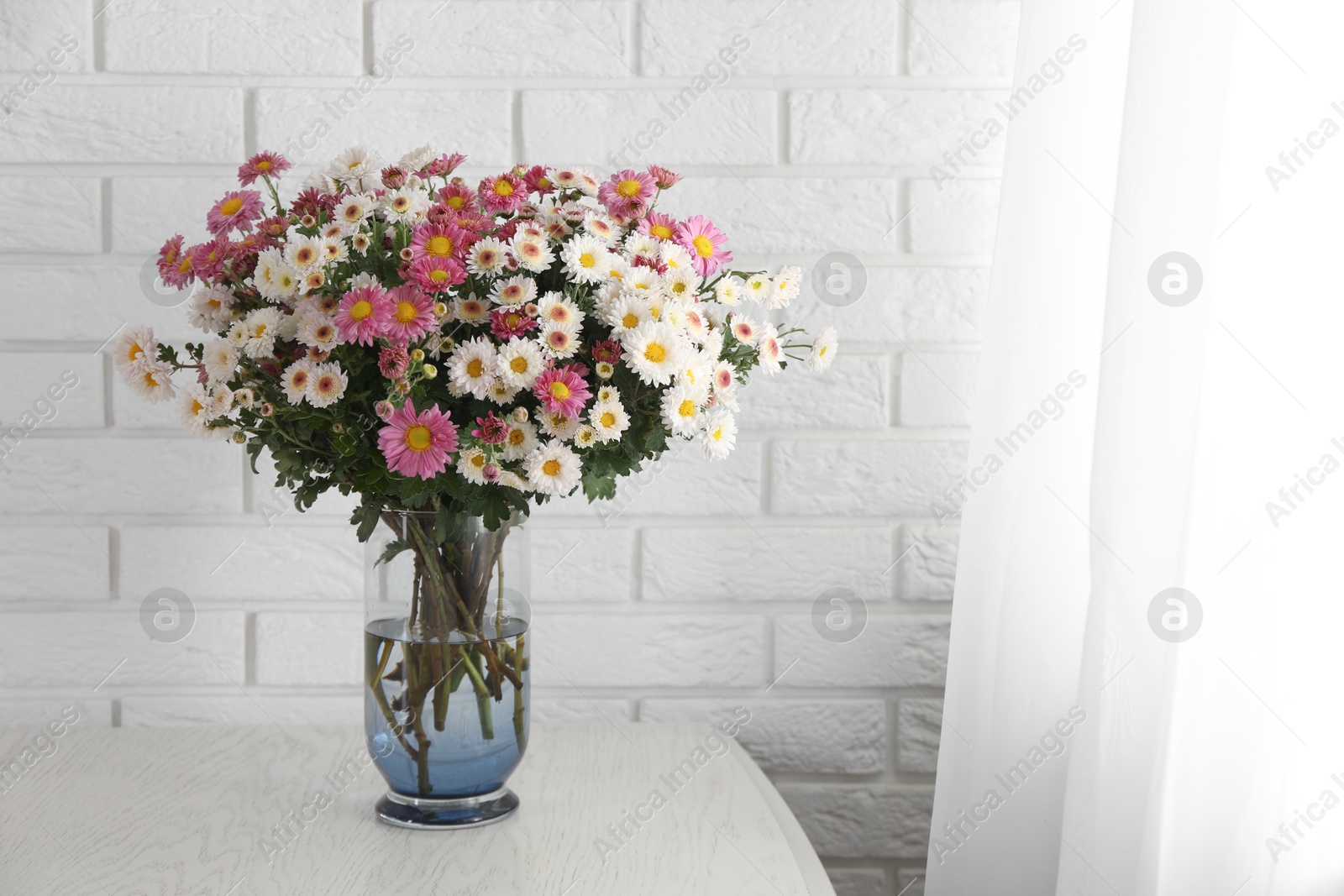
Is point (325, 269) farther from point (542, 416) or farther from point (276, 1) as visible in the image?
point (276, 1)

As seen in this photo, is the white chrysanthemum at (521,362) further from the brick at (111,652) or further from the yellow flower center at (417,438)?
the brick at (111,652)

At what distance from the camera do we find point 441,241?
691 millimetres

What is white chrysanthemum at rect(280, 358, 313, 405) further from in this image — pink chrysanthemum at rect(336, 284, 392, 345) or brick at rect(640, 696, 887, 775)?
brick at rect(640, 696, 887, 775)

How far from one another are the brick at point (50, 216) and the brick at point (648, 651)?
60 cm

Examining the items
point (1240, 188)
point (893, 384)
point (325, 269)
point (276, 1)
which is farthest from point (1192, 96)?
point (276, 1)

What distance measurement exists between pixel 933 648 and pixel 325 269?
741 mm

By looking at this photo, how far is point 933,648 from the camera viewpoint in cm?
113

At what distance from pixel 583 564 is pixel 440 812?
347 mm

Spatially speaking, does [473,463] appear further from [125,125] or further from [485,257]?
[125,125]

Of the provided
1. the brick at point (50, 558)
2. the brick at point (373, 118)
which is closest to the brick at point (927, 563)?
the brick at point (373, 118)

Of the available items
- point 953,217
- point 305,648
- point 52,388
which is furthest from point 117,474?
point 953,217

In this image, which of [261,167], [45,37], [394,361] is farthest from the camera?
[45,37]

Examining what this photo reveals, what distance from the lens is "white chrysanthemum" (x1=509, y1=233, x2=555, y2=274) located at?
0.69 m

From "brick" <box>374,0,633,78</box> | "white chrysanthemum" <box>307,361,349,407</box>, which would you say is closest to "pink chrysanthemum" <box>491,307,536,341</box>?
"white chrysanthemum" <box>307,361,349,407</box>
